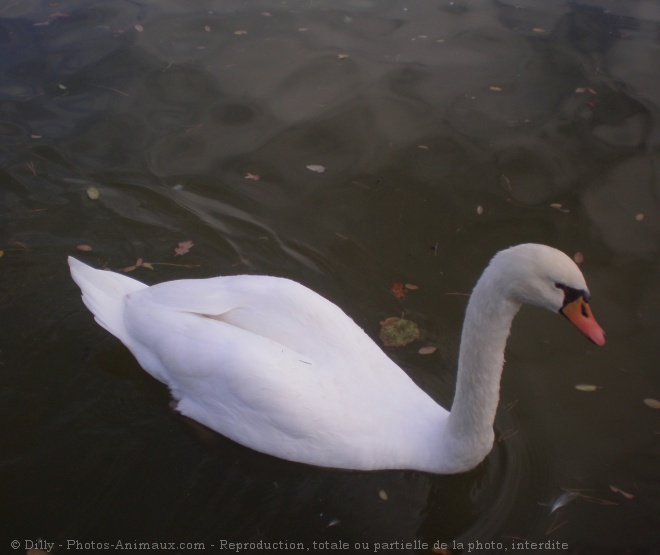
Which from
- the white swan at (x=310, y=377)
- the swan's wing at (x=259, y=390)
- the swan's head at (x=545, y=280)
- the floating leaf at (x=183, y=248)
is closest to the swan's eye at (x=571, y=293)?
the swan's head at (x=545, y=280)

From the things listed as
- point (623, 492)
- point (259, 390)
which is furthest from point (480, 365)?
point (623, 492)

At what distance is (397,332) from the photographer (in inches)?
213

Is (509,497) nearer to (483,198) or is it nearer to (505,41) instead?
(483,198)

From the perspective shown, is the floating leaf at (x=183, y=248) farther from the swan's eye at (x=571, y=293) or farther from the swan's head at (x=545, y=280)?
the swan's eye at (x=571, y=293)

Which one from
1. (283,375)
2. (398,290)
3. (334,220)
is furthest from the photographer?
(334,220)

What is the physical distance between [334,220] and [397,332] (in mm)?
1703

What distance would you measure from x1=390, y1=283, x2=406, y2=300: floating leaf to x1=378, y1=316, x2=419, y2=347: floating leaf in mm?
288

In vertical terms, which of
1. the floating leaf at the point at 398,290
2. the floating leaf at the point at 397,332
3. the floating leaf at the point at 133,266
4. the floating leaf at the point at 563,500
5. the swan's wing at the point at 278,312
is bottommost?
the floating leaf at the point at 133,266

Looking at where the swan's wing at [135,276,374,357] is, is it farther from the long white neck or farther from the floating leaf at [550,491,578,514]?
the floating leaf at [550,491,578,514]

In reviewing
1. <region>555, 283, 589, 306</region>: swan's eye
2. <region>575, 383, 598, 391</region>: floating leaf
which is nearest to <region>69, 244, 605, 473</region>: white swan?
<region>555, 283, 589, 306</region>: swan's eye

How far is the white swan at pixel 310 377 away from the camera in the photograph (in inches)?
150

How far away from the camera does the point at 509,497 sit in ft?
13.9

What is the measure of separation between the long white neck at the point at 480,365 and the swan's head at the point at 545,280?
0.08 m

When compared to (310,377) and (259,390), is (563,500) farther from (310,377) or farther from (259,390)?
(259,390)
